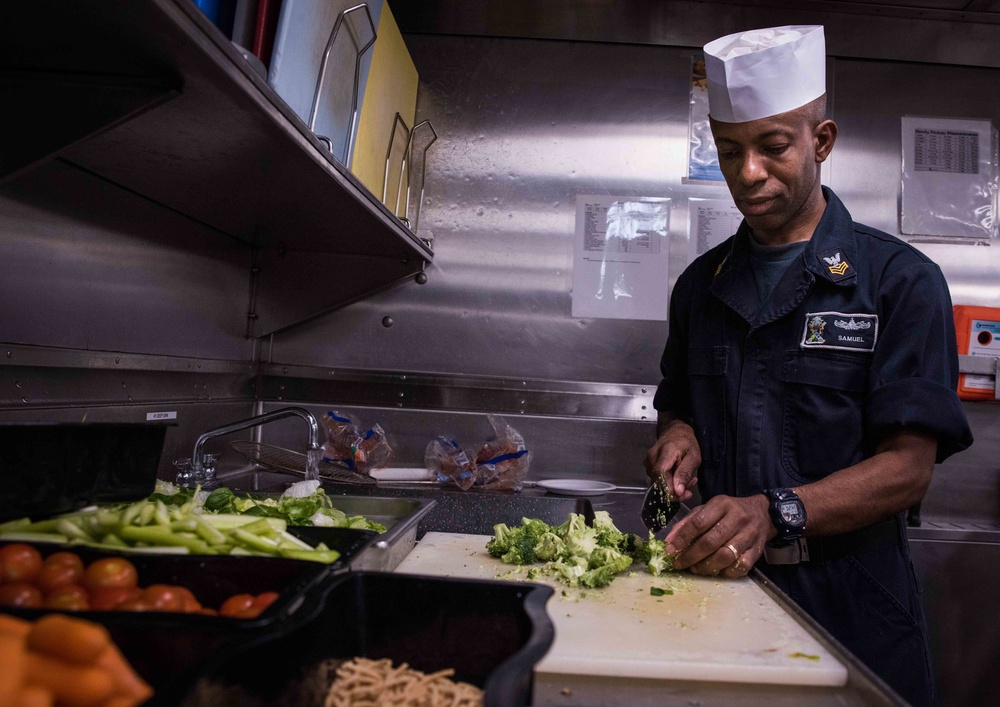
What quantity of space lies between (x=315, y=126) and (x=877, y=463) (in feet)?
4.65

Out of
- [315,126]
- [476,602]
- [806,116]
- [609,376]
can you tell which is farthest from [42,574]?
[609,376]

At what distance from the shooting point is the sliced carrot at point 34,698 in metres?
Answer: 0.51

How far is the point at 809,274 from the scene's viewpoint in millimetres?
1653

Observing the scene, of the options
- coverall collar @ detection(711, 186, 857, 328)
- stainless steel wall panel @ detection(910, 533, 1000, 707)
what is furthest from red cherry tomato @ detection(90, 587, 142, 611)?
stainless steel wall panel @ detection(910, 533, 1000, 707)

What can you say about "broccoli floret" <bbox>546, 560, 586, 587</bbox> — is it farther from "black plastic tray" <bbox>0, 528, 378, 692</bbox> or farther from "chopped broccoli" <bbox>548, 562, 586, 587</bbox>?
"black plastic tray" <bbox>0, 528, 378, 692</bbox>

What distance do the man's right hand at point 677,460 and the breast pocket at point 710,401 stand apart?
28 mm

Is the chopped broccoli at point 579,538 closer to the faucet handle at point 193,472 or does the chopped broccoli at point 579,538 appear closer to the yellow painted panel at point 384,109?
the faucet handle at point 193,472

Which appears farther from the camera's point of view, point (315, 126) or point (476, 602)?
point (315, 126)

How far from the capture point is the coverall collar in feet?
5.39

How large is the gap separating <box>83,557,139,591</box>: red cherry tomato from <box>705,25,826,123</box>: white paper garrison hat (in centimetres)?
155

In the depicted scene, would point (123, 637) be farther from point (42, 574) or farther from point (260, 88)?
point (260, 88)

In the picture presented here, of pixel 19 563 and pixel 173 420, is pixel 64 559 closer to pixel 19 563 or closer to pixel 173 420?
pixel 19 563

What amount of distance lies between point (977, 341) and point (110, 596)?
9.13ft

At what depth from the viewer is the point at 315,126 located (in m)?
1.62
